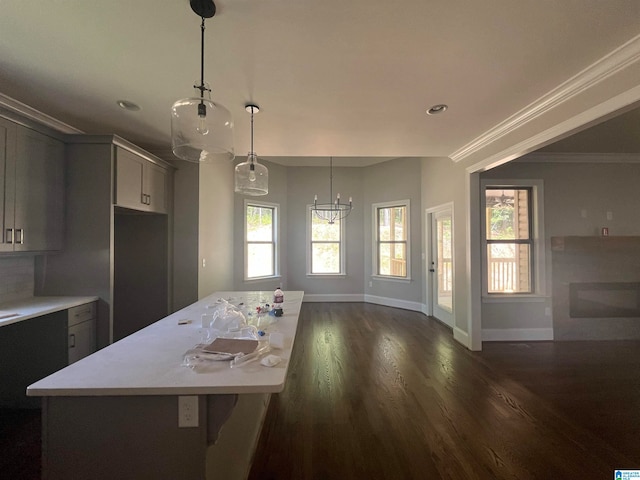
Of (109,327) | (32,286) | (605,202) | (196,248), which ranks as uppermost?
(605,202)

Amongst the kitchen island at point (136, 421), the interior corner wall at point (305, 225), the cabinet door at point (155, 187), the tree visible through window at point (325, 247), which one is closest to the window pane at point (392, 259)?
the interior corner wall at point (305, 225)

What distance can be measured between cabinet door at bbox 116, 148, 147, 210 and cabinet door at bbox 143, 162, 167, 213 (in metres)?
0.11

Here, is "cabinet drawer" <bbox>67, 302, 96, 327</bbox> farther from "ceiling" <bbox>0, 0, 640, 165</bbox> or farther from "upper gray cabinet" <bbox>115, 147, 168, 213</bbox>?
"ceiling" <bbox>0, 0, 640, 165</bbox>

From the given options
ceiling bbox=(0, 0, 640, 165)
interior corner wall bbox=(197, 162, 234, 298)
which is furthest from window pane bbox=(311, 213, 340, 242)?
ceiling bbox=(0, 0, 640, 165)

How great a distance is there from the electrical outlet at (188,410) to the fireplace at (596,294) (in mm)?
4647

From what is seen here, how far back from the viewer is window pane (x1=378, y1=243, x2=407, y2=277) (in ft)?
19.3

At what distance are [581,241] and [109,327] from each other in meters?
5.62

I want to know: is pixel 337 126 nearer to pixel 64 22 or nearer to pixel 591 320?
pixel 64 22

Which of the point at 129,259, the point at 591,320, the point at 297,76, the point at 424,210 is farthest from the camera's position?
the point at 424,210

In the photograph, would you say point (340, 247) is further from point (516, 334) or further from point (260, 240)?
point (516, 334)

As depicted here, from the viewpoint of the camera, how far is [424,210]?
531 centimetres

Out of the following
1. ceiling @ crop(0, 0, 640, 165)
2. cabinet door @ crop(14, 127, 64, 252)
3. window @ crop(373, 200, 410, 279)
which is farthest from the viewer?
window @ crop(373, 200, 410, 279)

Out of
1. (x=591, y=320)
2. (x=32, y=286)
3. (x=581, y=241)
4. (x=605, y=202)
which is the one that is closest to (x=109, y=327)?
(x=32, y=286)

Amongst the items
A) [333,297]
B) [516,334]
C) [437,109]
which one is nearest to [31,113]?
[437,109]
